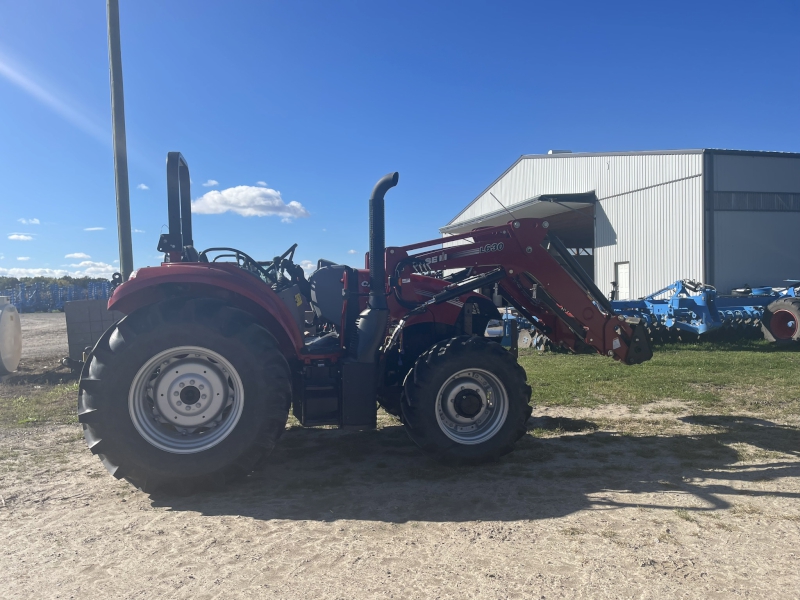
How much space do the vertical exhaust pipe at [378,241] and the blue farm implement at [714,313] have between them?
9.94 m

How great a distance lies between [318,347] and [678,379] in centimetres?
661

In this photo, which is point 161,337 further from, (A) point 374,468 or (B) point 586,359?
(B) point 586,359

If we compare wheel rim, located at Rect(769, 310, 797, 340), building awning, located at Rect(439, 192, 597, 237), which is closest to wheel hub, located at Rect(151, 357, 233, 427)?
wheel rim, located at Rect(769, 310, 797, 340)

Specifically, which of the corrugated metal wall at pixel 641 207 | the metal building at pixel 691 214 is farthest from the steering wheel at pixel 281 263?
the corrugated metal wall at pixel 641 207

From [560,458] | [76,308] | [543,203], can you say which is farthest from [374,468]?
[543,203]

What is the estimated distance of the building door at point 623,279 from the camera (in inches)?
818

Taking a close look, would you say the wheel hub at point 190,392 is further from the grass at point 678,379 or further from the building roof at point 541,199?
the building roof at point 541,199

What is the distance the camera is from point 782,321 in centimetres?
1427

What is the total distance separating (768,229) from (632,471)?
17097mm

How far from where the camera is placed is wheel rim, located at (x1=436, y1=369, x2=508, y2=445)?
16.7ft

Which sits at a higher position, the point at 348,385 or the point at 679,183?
the point at 679,183

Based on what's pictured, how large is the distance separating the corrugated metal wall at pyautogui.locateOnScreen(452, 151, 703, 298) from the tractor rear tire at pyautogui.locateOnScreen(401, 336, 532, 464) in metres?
15.3

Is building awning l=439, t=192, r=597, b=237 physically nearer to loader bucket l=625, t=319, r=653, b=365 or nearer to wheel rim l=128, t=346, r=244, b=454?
loader bucket l=625, t=319, r=653, b=365

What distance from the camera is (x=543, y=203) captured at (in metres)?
21.8
